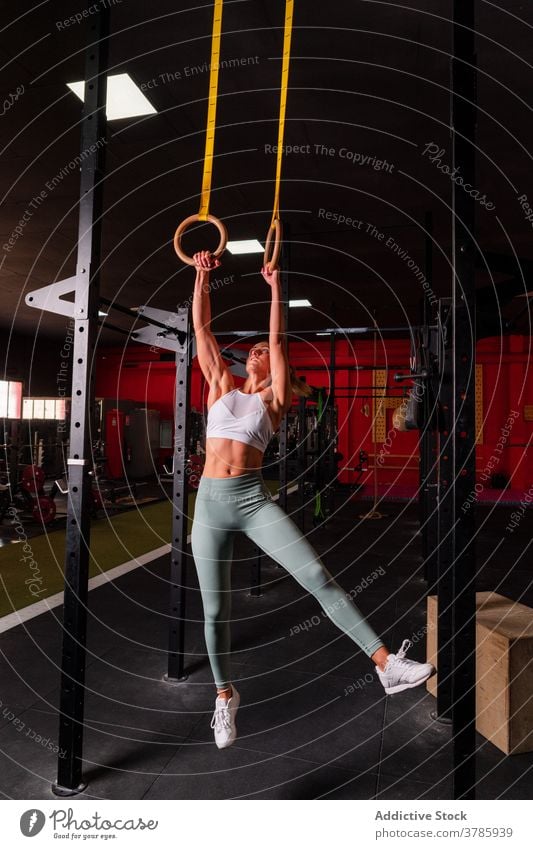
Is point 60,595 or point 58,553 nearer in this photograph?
point 60,595

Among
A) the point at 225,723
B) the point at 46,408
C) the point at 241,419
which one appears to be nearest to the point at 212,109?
the point at 241,419

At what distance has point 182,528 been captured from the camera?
2.55 m

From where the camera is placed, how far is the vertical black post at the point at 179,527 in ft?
8.30

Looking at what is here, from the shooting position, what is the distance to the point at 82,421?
175 cm

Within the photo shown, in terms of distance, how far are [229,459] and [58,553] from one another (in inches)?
156

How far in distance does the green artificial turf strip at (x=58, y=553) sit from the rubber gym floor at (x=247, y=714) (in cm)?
48

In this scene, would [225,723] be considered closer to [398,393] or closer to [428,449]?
[428,449]

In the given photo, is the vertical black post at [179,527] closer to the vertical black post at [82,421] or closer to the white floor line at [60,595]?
the vertical black post at [82,421]

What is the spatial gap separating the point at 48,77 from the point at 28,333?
8700 millimetres

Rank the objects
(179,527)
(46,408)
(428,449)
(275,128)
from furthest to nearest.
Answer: (46,408) < (428,449) < (275,128) < (179,527)

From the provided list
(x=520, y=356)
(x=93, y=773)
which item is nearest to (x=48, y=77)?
(x=93, y=773)
